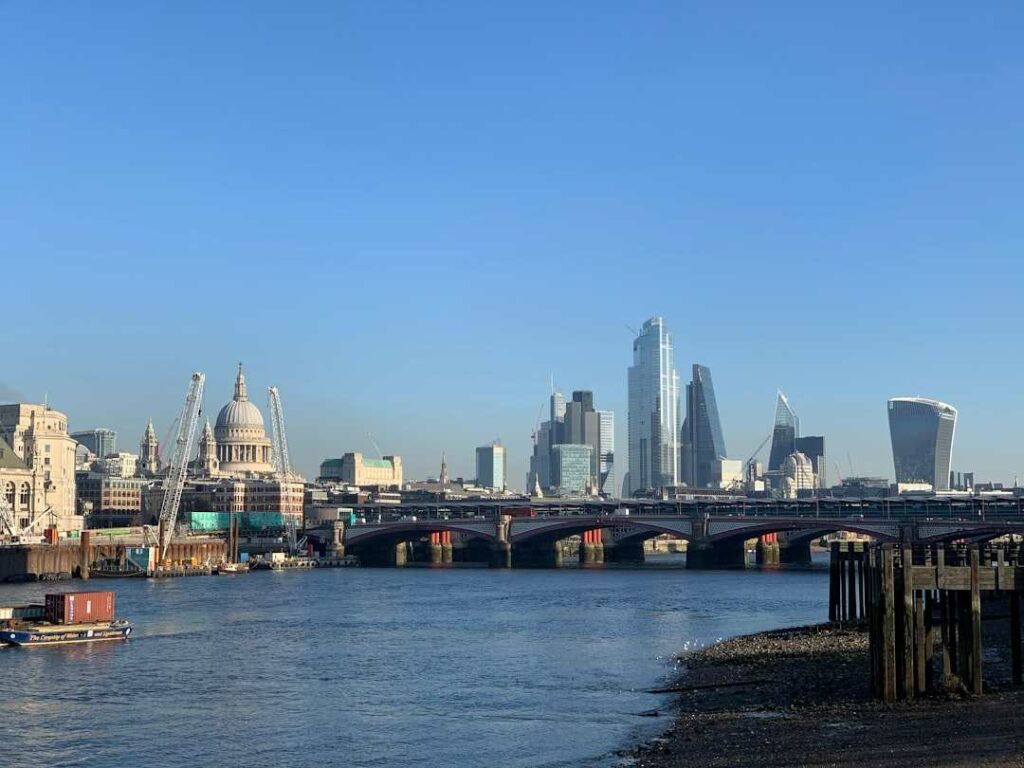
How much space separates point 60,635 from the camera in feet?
232

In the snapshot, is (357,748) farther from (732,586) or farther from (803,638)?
(732,586)

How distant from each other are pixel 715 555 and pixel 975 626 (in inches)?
5069

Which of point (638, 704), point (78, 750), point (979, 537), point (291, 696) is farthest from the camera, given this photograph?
point (979, 537)

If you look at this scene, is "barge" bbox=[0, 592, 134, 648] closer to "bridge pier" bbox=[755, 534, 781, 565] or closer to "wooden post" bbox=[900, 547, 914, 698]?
"wooden post" bbox=[900, 547, 914, 698]

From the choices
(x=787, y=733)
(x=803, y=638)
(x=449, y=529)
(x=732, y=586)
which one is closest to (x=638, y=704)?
(x=787, y=733)

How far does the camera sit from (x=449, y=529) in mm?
181625

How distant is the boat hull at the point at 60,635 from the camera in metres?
69.2

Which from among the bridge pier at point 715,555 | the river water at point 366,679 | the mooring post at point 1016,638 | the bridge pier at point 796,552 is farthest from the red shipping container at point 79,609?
the bridge pier at point 796,552

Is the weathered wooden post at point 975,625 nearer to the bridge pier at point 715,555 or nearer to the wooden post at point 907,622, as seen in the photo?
the wooden post at point 907,622

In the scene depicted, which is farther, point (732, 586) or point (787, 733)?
point (732, 586)

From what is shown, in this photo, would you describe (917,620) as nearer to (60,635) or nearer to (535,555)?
(60,635)

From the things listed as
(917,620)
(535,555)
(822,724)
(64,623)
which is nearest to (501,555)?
(535,555)

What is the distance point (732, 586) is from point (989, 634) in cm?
5961

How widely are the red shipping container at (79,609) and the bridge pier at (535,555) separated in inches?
4414
